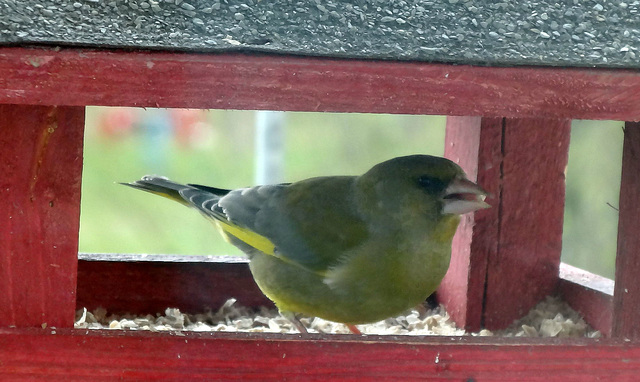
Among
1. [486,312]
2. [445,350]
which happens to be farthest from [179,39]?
[486,312]

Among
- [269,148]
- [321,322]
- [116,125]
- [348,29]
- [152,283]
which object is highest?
[348,29]

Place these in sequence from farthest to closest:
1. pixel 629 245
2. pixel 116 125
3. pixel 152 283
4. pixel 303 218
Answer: pixel 116 125 < pixel 152 283 < pixel 303 218 < pixel 629 245

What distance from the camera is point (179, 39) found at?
1735mm

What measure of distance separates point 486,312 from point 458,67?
51.2 inches

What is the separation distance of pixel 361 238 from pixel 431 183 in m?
0.25

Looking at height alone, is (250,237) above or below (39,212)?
below

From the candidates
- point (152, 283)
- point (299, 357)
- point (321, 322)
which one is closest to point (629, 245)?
point (299, 357)

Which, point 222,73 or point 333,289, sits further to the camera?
point 333,289

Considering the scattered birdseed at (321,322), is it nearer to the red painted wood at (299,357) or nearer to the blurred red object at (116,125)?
the red painted wood at (299,357)

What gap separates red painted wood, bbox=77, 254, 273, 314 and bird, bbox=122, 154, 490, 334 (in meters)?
0.20

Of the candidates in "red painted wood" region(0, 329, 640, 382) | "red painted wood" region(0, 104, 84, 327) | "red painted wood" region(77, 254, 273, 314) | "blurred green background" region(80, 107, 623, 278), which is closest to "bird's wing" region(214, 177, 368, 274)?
"red painted wood" region(77, 254, 273, 314)

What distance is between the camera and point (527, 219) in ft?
9.36

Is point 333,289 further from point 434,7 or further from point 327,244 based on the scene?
point 434,7

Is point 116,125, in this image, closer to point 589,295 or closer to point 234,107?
point 589,295
